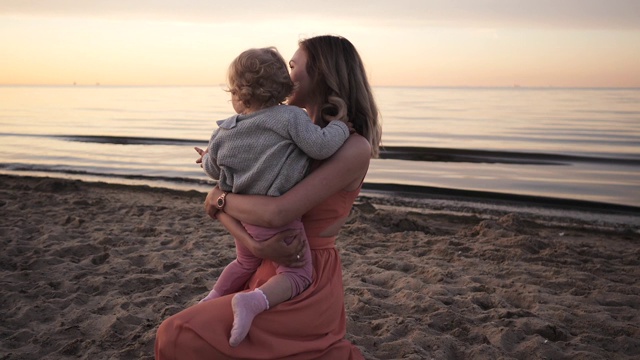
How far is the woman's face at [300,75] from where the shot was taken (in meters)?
2.89

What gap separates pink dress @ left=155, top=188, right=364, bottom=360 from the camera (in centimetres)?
248

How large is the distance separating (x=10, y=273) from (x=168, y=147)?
495 inches

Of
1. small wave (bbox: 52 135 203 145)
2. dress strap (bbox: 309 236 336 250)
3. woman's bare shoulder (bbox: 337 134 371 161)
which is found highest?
woman's bare shoulder (bbox: 337 134 371 161)

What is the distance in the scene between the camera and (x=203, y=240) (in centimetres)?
664

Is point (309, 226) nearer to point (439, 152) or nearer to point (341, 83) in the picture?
point (341, 83)

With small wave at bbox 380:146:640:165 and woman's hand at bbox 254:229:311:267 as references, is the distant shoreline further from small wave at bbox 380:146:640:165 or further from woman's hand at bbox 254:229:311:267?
woman's hand at bbox 254:229:311:267

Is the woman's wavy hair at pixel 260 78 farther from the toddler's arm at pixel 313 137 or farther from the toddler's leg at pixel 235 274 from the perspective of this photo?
the toddler's leg at pixel 235 274

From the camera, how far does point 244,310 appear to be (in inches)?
97.2

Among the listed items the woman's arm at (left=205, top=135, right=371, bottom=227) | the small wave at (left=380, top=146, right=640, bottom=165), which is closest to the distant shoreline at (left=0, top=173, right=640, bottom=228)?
the small wave at (left=380, top=146, right=640, bottom=165)

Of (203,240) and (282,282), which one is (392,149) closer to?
(203,240)

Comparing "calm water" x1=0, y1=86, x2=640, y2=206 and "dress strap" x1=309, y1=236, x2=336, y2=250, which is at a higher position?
"dress strap" x1=309, y1=236, x2=336, y2=250

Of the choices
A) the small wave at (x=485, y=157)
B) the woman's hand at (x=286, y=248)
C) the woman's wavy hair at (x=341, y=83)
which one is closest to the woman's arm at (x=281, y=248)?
the woman's hand at (x=286, y=248)

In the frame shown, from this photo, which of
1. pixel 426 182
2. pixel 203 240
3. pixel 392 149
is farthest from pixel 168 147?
pixel 203 240

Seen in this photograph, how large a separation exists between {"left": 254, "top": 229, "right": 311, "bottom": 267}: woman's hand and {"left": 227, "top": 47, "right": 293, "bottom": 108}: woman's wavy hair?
0.56 metres
